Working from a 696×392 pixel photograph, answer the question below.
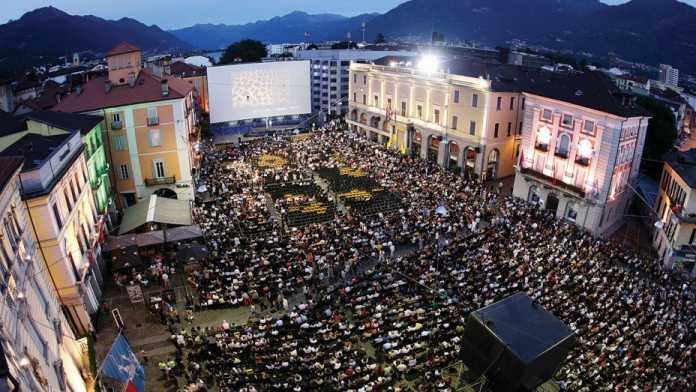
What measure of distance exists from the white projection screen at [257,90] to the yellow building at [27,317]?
161ft

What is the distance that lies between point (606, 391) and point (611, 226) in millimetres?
25126

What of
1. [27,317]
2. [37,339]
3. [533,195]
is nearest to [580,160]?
[533,195]

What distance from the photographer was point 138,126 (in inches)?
1468

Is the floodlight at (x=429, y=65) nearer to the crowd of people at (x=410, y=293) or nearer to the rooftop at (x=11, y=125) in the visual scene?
the crowd of people at (x=410, y=293)

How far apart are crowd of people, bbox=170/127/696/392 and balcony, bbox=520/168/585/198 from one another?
2962 millimetres

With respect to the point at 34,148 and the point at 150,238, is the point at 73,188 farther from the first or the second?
the point at 150,238

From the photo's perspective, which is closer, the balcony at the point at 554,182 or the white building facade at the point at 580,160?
the white building facade at the point at 580,160

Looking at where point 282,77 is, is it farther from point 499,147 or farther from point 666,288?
point 666,288

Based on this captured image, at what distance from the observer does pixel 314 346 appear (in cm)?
2266

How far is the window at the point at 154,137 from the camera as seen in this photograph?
37.8 m

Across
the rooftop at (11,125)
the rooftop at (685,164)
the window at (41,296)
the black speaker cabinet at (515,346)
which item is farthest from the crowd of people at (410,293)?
the rooftop at (11,125)

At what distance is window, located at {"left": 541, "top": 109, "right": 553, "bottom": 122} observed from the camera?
4150 cm

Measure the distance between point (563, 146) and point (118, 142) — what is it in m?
38.8

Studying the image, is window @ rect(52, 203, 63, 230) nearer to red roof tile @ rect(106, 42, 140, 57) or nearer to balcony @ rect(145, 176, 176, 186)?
balcony @ rect(145, 176, 176, 186)
